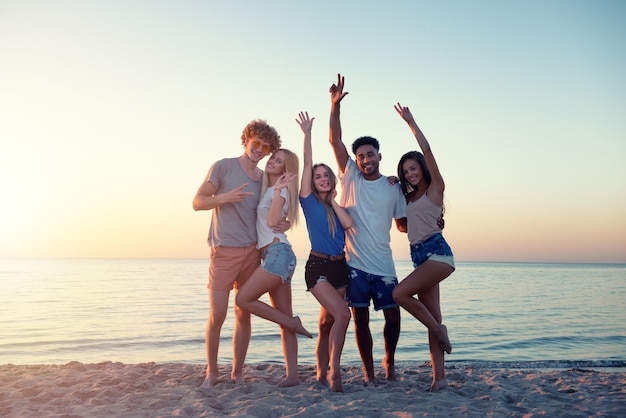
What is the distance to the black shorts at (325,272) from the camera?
5.32 metres

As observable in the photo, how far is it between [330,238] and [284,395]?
5.41 feet

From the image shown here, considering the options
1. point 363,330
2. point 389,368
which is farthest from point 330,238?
point 389,368

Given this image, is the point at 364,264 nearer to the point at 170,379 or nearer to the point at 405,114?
the point at 405,114

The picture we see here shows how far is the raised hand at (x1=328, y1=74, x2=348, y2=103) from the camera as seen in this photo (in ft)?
18.5

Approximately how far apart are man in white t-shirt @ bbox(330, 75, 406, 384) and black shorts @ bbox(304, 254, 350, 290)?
0.56 feet

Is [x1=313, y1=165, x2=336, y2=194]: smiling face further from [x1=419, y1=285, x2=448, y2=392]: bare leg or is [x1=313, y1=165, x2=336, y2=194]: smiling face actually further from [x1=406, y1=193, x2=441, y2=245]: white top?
[x1=419, y1=285, x2=448, y2=392]: bare leg

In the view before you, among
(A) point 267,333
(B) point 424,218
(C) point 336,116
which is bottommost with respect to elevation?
(A) point 267,333

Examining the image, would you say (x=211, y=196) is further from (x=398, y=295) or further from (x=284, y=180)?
(x=398, y=295)

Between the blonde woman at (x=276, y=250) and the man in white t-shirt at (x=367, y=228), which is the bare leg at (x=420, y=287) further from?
the blonde woman at (x=276, y=250)

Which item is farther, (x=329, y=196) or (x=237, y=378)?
(x=237, y=378)

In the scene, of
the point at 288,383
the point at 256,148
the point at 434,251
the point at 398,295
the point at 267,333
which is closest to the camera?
the point at 398,295

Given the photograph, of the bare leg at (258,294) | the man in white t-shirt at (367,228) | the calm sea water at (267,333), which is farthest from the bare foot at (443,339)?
the calm sea water at (267,333)

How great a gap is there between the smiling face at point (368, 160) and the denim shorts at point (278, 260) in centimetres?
120

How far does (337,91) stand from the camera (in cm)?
567
